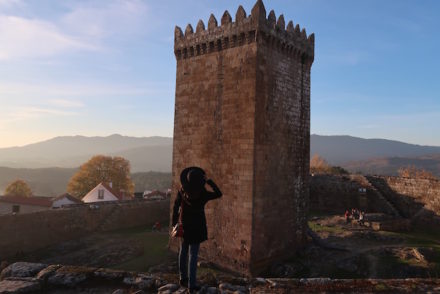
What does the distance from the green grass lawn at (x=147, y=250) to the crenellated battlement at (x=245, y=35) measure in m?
10.0

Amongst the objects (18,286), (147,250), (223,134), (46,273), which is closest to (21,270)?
(46,273)

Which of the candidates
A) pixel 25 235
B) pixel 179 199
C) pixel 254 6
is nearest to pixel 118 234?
pixel 25 235

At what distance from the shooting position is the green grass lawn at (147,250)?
1591 centimetres

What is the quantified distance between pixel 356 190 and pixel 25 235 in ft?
81.1

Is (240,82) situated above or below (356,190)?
above

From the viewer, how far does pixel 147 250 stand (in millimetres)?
18359

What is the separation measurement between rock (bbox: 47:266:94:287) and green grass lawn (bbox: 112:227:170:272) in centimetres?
879

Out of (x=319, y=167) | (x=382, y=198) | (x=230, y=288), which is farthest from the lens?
(x=319, y=167)

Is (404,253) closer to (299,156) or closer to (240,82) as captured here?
(299,156)

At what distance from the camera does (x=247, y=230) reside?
45.7 feet

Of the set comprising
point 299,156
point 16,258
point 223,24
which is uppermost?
point 223,24

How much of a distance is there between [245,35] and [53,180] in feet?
433

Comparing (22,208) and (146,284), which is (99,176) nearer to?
(22,208)

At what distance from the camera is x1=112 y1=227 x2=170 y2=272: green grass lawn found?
1591 cm
